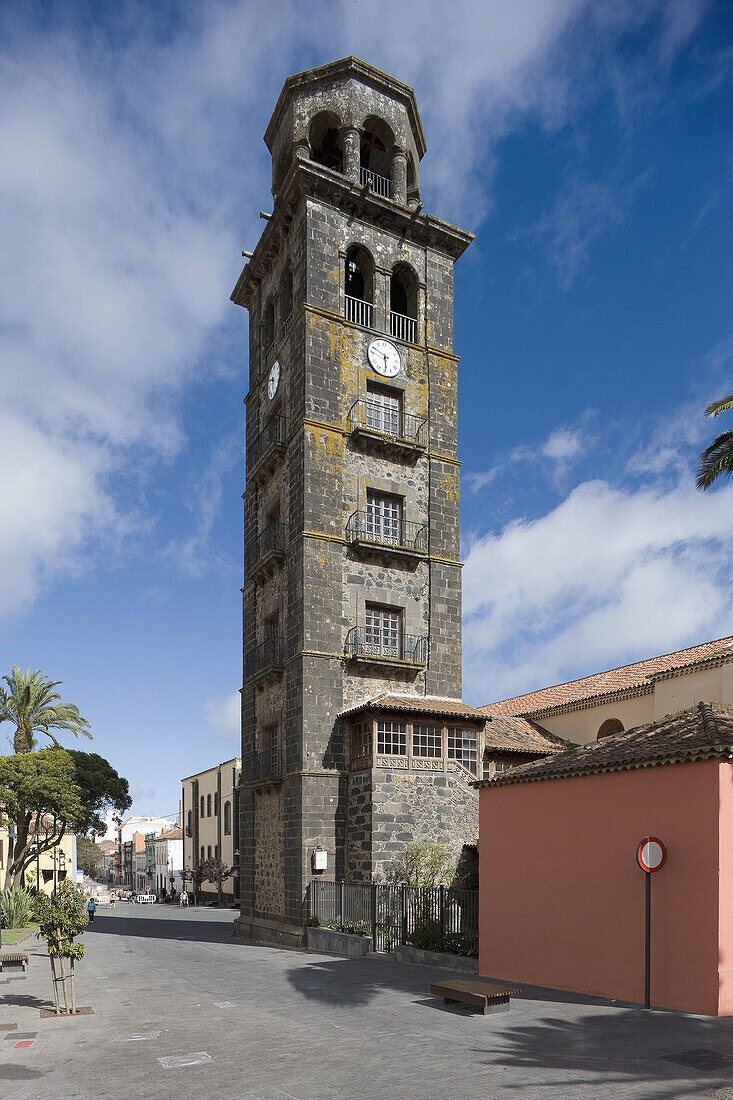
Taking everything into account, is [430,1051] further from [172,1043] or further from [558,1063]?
[172,1043]

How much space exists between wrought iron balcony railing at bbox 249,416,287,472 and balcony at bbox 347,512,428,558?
159 inches

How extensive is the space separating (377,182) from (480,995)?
3113 centimetres

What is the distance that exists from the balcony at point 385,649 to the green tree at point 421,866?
5892 mm

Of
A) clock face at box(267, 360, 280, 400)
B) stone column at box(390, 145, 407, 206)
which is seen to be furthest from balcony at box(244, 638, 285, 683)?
stone column at box(390, 145, 407, 206)

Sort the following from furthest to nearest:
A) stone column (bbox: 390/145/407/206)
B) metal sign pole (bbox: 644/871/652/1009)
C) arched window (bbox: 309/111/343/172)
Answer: arched window (bbox: 309/111/343/172) < stone column (bbox: 390/145/407/206) < metal sign pole (bbox: 644/871/652/1009)

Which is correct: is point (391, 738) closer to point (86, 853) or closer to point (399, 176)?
point (399, 176)

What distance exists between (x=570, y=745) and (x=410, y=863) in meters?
8.01

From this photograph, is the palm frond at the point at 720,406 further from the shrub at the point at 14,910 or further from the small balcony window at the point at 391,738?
the shrub at the point at 14,910

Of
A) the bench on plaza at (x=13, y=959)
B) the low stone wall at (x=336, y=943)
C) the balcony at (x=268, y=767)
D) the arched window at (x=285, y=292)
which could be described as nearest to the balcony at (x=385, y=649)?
the balcony at (x=268, y=767)

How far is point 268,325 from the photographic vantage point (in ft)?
124

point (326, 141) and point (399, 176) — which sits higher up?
point (326, 141)

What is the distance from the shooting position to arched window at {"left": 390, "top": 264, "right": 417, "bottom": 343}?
112ft

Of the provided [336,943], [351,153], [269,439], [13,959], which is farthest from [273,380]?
[13,959]

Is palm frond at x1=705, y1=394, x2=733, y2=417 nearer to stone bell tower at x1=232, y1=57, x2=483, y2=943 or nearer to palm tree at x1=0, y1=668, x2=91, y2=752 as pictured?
stone bell tower at x1=232, y1=57, x2=483, y2=943
